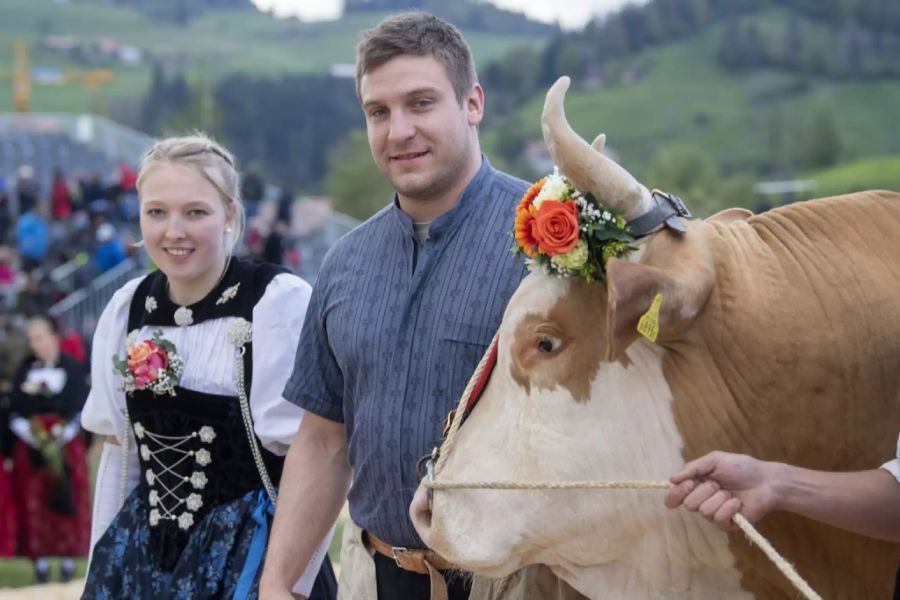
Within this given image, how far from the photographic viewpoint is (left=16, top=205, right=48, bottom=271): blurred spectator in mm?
20891

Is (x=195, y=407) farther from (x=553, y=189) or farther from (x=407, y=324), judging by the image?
(x=553, y=189)

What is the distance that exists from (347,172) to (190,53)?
2288 inches

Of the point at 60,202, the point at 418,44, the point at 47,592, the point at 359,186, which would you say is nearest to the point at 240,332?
the point at 418,44

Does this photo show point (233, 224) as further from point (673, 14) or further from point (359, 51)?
point (673, 14)

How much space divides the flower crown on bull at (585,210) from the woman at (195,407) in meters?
1.48

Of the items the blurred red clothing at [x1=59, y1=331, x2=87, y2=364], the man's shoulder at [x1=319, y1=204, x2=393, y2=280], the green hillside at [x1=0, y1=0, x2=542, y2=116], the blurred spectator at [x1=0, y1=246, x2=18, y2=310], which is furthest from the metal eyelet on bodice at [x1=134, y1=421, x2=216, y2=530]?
the green hillside at [x1=0, y1=0, x2=542, y2=116]

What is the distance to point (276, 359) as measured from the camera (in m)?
4.12

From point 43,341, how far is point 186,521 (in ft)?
20.7

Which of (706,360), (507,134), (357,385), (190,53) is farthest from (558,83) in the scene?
(190,53)

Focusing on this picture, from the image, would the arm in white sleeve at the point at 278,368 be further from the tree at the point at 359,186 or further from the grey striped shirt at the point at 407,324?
the tree at the point at 359,186

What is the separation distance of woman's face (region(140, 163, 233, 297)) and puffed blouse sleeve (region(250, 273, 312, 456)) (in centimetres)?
25

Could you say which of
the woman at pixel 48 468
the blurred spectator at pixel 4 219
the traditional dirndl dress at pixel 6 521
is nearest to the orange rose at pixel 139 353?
the woman at pixel 48 468

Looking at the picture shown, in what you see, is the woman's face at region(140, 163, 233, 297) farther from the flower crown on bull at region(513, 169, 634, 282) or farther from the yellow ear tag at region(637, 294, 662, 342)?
the yellow ear tag at region(637, 294, 662, 342)

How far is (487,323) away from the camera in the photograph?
3.39 m
